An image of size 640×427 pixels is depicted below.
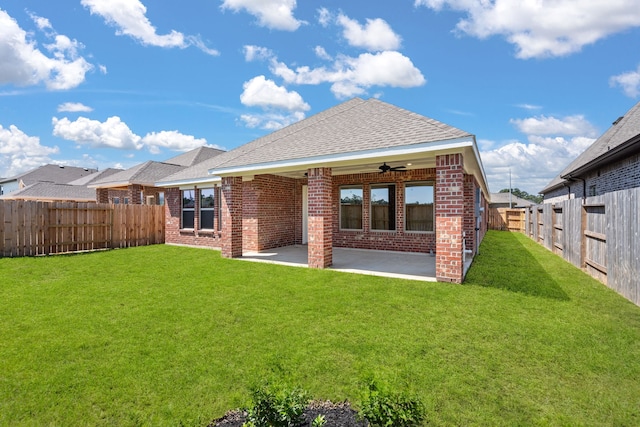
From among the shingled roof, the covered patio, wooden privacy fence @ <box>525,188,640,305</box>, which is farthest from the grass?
the shingled roof

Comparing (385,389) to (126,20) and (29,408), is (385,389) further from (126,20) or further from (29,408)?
(126,20)

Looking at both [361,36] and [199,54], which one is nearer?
[361,36]

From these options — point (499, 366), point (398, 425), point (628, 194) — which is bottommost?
point (499, 366)

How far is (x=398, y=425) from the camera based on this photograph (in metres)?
1.80

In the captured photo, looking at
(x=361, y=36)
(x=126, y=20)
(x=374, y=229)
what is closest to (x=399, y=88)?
(x=361, y=36)

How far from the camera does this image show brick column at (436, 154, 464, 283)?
6.47 metres

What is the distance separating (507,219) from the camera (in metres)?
24.4

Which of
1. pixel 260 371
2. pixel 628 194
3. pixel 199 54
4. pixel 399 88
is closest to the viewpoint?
pixel 260 371

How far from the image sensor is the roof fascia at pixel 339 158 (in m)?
6.16

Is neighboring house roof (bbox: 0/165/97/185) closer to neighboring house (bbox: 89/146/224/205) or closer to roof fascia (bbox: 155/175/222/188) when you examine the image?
neighboring house (bbox: 89/146/224/205)

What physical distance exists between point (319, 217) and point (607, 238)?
6.51 meters

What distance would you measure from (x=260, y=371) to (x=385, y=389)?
166 cm

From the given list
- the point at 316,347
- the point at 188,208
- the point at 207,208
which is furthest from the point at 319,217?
the point at 188,208

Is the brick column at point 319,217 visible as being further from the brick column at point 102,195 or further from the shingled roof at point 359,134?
the brick column at point 102,195
